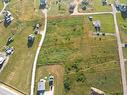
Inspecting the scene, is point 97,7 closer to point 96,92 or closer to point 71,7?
point 71,7

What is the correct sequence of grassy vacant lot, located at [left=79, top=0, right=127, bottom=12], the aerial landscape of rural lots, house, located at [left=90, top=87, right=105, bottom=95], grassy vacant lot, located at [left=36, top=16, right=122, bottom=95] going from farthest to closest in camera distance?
grassy vacant lot, located at [left=79, top=0, right=127, bottom=12], the aerial landscape of rural lots, grassy vacant lot, located at [left=36, top=16, right=122, bottom=95], house, located at [left=90, top=87, right=105, bottom=95]

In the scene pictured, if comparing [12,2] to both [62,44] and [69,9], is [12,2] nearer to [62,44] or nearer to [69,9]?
[69,9]

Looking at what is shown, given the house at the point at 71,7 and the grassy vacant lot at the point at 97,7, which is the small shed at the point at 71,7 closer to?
the house at the point at 71,7

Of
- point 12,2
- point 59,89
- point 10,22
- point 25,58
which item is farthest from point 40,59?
point 12,2

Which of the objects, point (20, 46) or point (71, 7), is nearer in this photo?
point (20, 46)

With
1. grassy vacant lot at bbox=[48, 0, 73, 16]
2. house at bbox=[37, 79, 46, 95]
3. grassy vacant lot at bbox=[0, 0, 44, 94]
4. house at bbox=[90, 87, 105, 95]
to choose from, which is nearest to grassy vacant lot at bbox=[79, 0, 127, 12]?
grassy vacant lot at bbox=[48, 0, 73, 16]

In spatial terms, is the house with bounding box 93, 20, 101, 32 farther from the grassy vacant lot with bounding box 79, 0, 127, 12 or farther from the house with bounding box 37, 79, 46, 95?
the house with bounding box 37, 79, 46, 95

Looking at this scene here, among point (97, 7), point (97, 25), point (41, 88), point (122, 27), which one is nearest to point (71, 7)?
point (97, 7)
